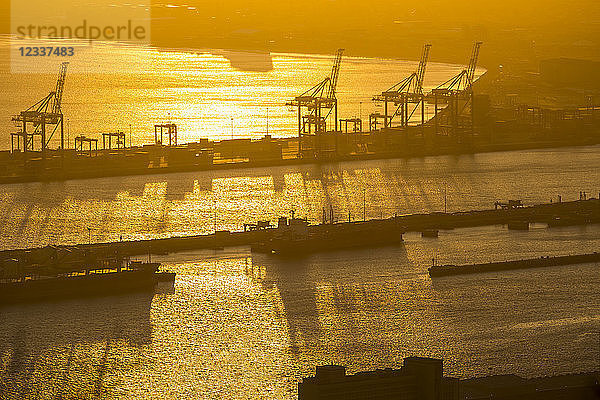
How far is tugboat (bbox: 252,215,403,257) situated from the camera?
836 inches

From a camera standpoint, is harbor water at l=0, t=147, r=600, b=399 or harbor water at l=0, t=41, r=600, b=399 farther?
harbor water at l=0, t=41, r=600, b=399

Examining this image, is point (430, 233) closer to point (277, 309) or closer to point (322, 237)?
point (322, 237)

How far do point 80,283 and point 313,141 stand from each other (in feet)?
51.8

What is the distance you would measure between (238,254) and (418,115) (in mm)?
23144

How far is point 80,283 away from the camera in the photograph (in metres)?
18.5

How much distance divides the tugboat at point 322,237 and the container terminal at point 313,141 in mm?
8573

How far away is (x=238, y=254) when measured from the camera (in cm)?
2091

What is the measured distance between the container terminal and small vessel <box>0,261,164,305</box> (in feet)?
32.1

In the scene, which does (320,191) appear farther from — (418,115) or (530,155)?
(418,115)

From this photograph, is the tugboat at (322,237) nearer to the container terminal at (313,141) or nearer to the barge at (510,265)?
the barge at (510,265)

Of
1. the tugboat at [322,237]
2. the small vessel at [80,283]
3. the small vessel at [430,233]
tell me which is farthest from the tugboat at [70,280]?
the small vessel at [430,233]

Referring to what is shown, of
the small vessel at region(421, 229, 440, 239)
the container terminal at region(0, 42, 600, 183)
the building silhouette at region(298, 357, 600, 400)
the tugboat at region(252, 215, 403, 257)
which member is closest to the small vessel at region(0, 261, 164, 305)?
the tugboat at region(252, 215, 403, 257)

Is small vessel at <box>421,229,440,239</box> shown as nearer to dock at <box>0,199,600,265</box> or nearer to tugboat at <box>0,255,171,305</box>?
dock at <box>0,199,600,265</box>

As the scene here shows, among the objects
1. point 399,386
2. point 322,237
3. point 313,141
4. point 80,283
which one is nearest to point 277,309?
point 80,283
